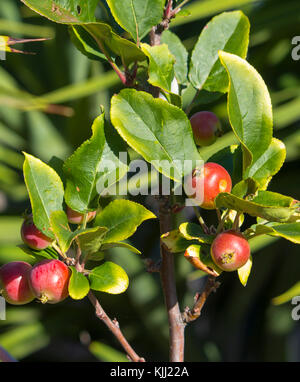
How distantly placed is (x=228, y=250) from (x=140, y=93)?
5.4 inches

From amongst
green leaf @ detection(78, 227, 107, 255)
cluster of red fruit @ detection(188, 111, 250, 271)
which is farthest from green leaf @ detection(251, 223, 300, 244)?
green leaf @ detection(78, 227, 107, 255)

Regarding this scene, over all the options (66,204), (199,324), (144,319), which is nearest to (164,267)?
(66,204)

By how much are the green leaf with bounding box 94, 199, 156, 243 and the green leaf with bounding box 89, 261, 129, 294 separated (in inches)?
1.0

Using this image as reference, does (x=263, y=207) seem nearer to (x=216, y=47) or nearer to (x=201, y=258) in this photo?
(x=201, y=258)

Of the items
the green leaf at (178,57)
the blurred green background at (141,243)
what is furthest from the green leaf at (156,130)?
the blurred green background at (141,243)

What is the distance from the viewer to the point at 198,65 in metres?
0.49

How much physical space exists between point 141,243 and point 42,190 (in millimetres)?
698

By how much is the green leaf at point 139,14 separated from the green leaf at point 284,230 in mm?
189

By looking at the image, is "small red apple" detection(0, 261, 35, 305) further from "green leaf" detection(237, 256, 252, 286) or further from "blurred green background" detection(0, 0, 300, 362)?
"blurred green background" detection(0, 0, 300, 362)

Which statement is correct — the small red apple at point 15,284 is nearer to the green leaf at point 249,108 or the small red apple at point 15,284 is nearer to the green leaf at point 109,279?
the green leaf at point 109,279

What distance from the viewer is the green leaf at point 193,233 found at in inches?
15.6

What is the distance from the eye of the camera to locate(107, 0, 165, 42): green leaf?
0.43 meters

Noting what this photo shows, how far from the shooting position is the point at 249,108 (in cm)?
40

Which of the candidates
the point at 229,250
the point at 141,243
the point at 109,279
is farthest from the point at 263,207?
the point at 141,243
